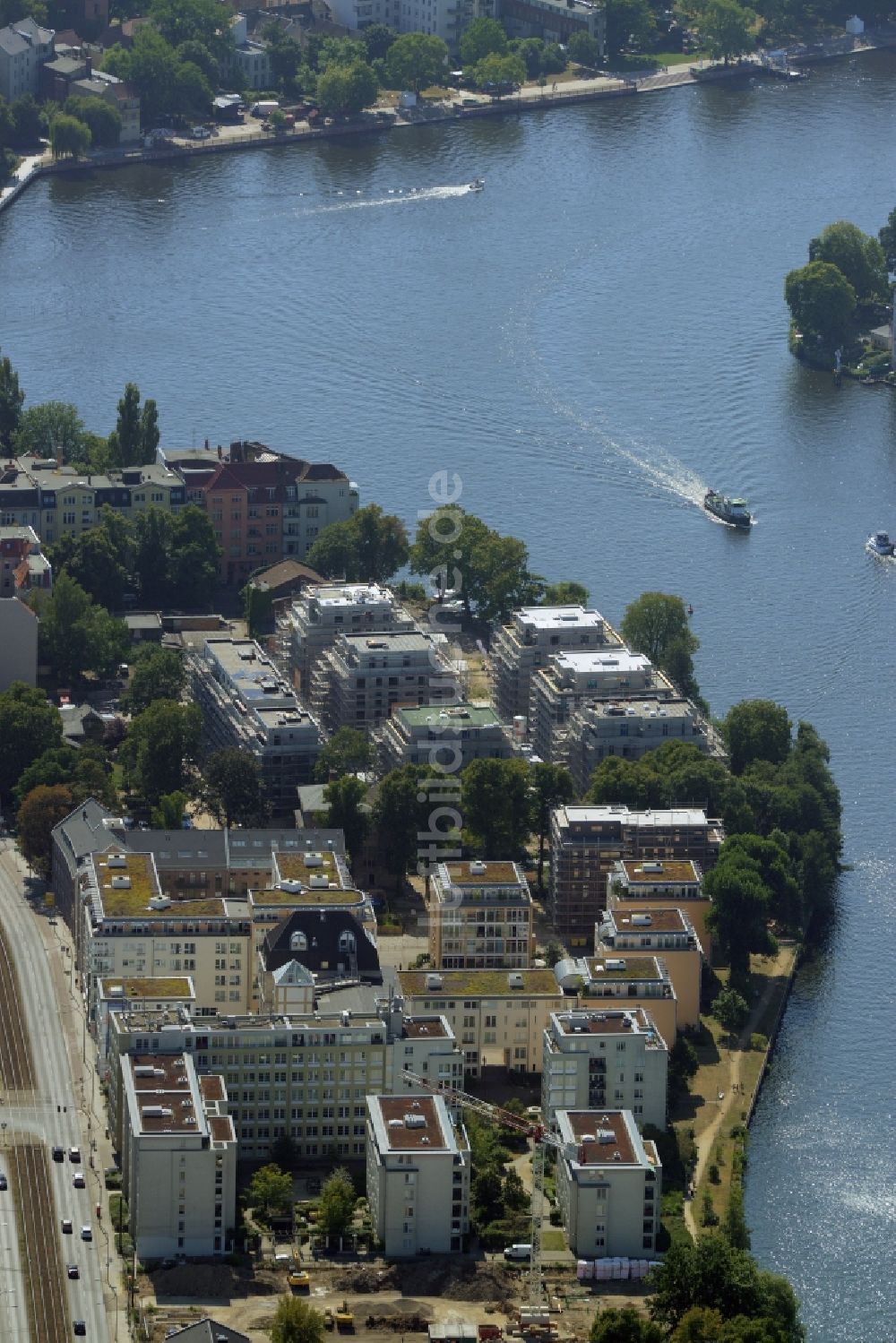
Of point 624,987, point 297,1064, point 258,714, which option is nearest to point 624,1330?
point 297,1064

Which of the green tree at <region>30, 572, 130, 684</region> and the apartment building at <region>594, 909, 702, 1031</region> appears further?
the green tree at <region>30, 572, 130, 684</region>

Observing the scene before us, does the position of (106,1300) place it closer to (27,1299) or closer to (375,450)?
(27,1299)

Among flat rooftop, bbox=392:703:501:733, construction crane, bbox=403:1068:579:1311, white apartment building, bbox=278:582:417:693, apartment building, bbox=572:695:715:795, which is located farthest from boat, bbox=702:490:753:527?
construction crane, bbox=403:1068:579:1311

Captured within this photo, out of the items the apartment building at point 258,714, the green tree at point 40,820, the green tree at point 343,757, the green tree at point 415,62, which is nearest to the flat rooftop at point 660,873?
the green tree at point 343,757

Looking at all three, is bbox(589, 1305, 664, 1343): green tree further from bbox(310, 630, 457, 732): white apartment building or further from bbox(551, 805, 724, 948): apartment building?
bbox(310, 630, 457, 732): white apartment building

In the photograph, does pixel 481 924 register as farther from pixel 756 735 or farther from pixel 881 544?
pixel 881 544

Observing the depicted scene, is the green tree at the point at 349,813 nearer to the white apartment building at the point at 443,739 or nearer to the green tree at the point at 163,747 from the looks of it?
the white apartment building at the point at 443,739
